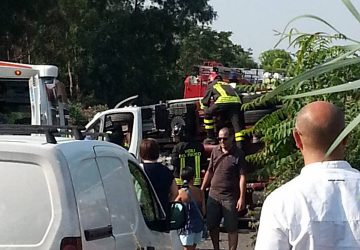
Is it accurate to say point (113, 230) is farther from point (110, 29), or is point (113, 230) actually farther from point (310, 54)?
point (110, 29)

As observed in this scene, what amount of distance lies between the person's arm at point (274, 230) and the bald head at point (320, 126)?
0.89 feet

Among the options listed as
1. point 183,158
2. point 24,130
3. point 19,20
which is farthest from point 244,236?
point 19,20

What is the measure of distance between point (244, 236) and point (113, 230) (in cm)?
865

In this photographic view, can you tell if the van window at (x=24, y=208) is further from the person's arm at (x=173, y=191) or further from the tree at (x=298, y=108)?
the person's arm at (x=173, y=191)

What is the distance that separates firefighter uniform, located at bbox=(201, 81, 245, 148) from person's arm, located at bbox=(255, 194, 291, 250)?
10.2 m

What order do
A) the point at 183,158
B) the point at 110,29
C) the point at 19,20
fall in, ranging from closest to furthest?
the point at 183,158
the point at 19,20
the point at 110,29

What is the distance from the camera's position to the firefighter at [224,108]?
46.4 feet

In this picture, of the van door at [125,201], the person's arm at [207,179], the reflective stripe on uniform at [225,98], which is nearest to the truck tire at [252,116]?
the reflective stripe on uniform at [225,98]

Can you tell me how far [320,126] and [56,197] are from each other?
1.98m

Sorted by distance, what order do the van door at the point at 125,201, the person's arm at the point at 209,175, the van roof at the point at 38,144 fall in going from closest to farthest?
1. the van roof at the point at 38,144
2. the van door at the point at 125,201
3. the person's arm at the point at 209,175

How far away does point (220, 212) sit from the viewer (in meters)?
11.2

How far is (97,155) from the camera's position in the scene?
583cm


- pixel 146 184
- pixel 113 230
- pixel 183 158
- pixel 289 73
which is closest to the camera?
pixel 113 230

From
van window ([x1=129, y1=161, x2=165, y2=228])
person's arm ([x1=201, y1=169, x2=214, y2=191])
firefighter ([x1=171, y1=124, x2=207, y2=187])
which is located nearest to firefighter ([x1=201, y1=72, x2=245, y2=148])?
firefighter ([x1=171, y1=124, x2=207, y2=187])
